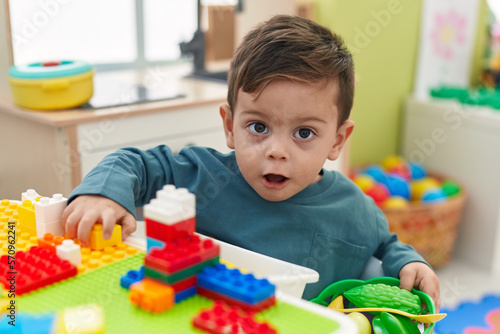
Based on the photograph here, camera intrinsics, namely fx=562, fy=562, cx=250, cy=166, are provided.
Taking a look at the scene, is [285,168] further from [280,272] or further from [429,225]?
[429,225]

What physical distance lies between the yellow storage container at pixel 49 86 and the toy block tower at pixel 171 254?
101 centimetres

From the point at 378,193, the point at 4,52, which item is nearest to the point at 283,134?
the point at 4,52

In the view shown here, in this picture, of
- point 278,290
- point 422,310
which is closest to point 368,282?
point 422,310

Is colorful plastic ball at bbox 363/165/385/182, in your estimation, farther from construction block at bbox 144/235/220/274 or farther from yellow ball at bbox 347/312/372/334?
construction block at bbox 144/235/220/274

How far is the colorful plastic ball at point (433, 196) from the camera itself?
202 cm

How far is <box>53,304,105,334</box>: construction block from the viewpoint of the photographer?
40 centimetres

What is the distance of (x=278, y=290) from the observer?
1.69ft

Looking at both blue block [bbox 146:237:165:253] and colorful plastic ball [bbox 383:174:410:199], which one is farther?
→ colorful plastic ball [bbox 383:174:410:199]

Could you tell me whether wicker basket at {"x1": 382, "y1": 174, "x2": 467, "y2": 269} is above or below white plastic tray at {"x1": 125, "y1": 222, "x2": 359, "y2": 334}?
below

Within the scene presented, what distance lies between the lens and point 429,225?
198 centimetres

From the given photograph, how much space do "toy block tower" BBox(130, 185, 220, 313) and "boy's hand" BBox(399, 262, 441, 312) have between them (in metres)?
0.43

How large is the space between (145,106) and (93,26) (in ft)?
2.47

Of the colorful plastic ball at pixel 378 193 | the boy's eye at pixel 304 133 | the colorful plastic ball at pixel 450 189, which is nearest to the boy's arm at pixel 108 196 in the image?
the boy's eye at pixel 304 133

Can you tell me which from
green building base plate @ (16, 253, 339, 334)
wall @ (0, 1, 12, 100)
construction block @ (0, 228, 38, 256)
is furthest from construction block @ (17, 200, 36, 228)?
wall @ (0, 1, 12, 100)
